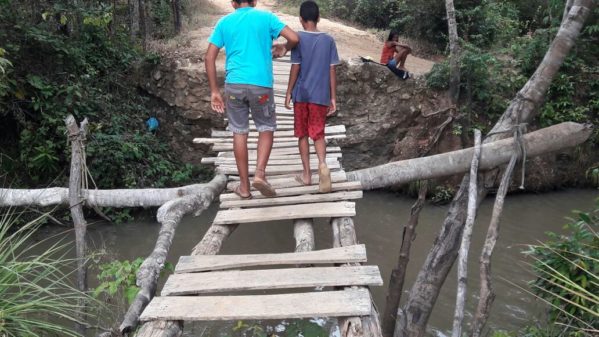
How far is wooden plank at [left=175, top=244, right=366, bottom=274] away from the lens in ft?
9.07

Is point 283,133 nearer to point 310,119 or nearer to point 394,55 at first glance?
point 310,119

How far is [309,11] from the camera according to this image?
11.8ft

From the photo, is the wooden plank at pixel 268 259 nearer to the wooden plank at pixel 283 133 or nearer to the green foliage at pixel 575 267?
the green foliage at pixel 575 267

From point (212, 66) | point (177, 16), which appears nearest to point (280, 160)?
point (212, 66)

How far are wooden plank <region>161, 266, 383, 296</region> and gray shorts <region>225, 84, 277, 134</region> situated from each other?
Answer: 1210 mm

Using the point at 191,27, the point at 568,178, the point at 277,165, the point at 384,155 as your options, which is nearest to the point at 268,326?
the point at 277,165

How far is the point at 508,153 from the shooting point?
12.1 feet

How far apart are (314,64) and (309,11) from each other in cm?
36

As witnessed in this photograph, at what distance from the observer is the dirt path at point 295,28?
9.00 metres

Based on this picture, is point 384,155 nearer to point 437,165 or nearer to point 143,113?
point 143,113

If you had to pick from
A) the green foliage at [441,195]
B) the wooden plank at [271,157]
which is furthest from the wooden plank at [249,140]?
the green foliage at [441,195]

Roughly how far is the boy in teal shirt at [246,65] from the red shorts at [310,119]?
297 mm

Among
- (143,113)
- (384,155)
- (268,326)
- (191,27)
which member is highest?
(191,27)

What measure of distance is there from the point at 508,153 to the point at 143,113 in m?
6.55
